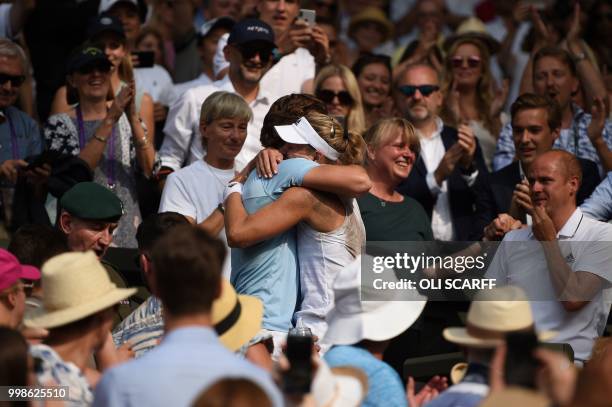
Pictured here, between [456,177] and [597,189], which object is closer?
[597,189]

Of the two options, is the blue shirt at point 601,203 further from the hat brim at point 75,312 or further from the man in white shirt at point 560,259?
the hat brim at point 75,312

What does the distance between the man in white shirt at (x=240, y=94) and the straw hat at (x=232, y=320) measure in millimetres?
3305

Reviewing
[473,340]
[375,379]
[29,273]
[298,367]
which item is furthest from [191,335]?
[29,273]

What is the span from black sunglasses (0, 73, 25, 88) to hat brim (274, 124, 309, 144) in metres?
2.81

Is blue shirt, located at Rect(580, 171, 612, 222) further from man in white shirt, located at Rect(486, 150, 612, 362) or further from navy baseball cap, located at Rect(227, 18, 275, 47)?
navy baseball cap, located at Rect(227, 18, 275, 47)

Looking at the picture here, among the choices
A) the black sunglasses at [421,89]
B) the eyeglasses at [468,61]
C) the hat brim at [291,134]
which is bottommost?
the hat brim at [291,134]

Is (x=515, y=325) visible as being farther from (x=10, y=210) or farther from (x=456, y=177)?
(x=10, y=210)

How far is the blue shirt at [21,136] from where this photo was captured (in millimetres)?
8484

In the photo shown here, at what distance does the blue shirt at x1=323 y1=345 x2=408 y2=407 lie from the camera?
4934 mm

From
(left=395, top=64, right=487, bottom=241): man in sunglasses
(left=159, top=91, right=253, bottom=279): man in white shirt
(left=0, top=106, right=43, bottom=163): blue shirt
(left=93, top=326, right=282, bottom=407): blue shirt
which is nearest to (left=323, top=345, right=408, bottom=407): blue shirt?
(left=93, top=326, right=282, bottom=407): blue shirt

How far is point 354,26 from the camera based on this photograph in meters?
11.6

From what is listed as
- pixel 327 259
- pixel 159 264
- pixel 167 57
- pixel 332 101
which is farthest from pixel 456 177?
pixel 159 264

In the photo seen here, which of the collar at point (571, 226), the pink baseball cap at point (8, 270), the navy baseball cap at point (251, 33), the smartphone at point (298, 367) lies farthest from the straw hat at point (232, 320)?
the navy baseball cap at point (251, 33)

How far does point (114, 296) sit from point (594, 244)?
337 centimetres
